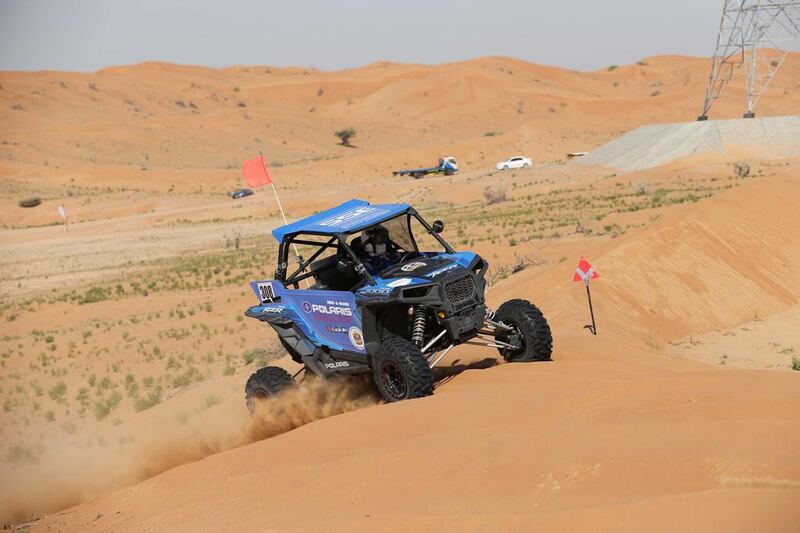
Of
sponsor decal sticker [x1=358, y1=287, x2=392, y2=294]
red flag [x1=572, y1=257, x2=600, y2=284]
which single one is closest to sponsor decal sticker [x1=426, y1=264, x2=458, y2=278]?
sponsor decal sticker [x1=358, y1=287, x2=392, y2=294]

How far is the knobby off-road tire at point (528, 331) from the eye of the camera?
943 centimetres

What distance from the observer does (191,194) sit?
2611 inches

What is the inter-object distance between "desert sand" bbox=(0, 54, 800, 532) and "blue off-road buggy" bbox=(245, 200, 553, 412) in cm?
41

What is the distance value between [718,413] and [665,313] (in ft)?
29.2

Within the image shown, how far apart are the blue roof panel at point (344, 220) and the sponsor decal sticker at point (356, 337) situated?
1.11m

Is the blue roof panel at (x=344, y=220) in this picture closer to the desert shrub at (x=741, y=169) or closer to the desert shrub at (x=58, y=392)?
the desert shrub at (x=58, y=392)

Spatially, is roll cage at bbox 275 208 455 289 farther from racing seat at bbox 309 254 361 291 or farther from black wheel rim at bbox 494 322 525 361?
black wheel rim at bbox 494 322 525 361

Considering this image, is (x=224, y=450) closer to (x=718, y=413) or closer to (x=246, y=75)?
(x=718, y=413)

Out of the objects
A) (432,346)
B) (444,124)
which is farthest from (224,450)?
(444,124)

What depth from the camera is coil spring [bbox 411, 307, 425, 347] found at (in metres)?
8.96

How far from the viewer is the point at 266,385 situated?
966 centimetres

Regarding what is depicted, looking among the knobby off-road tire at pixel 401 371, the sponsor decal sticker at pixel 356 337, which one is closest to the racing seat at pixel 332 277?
the sponsor decal sticker at pixel 356 337

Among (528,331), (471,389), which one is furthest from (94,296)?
(471,389)

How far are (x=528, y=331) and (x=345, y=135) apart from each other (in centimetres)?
8775
